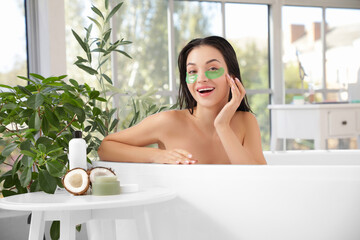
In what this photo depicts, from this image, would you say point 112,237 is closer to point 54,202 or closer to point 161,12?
point 54,202

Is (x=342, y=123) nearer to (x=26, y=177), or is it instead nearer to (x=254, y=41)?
(x=254, y=41)

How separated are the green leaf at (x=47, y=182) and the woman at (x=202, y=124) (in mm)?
257

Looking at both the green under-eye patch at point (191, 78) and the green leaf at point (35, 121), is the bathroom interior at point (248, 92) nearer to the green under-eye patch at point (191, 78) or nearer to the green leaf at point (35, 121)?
the green leaf at point (35, 121)

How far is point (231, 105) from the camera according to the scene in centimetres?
167

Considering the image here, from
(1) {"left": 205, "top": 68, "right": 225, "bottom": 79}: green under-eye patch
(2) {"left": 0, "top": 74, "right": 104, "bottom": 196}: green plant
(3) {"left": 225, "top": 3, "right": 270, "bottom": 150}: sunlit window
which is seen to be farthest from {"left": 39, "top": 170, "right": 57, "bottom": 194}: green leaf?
(3) {"left": 225, "top": 3, "right": 270, "bottom": 150}: sunlit window

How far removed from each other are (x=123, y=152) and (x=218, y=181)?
395 mm

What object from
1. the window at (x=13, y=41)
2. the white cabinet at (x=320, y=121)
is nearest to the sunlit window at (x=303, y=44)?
the white cabinet at (x=320, y=121)

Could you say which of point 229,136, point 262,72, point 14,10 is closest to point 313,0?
point 262,72

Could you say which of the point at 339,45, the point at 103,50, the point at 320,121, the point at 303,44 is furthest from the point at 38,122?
the point at 339,45

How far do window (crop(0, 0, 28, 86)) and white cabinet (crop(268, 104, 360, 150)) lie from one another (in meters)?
2.06

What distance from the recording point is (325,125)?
3918 mm

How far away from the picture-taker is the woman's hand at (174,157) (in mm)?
1586

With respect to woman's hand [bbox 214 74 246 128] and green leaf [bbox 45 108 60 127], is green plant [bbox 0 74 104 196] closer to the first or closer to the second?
green leaf [bbox 45 108 60 127]

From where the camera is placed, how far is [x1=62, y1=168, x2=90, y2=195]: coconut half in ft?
4.87
